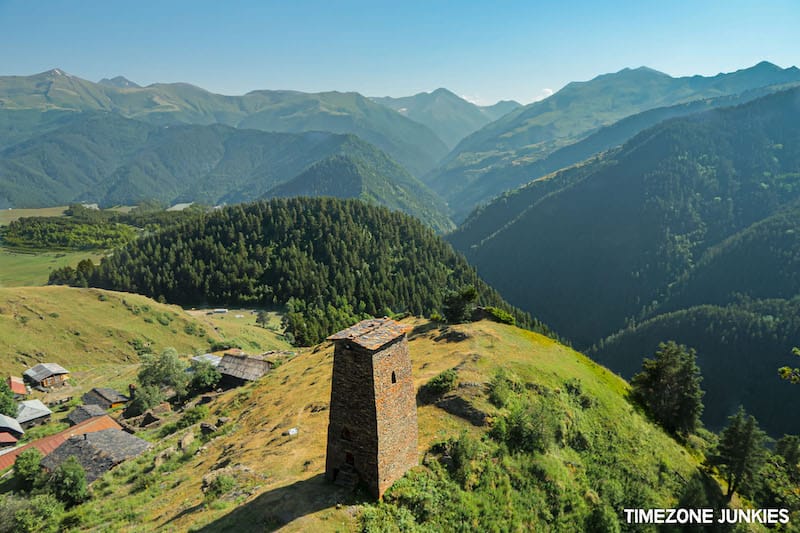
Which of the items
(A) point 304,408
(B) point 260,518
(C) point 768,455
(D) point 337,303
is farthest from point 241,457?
(D) point 337,303

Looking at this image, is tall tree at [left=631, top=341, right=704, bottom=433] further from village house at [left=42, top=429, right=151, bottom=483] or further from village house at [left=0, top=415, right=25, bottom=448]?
village house at [left=0, top=415, right=25, bottom=448]

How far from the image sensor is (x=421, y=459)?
2805cm

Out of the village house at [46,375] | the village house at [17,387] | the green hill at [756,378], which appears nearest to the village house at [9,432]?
the village house at [17,387]

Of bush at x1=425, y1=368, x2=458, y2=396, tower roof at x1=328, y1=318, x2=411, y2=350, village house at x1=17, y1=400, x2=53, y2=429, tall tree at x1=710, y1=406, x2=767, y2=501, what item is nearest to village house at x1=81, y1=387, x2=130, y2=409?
village house at x1=17, y1=400, x2=53, y2=429

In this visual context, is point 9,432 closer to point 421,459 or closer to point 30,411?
point 30,411

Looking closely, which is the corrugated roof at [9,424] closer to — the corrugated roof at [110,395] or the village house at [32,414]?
the village house at [32,414]

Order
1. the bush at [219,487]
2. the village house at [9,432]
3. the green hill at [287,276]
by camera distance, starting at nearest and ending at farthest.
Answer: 1. the bush at [219,487]
2. the village house at [9,432]
3. the green hill at [287,276]

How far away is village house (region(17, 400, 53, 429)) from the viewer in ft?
220

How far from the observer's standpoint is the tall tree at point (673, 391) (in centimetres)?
5141

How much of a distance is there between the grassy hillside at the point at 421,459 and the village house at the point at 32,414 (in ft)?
118

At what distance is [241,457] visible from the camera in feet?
115

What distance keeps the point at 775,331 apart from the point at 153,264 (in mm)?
287511

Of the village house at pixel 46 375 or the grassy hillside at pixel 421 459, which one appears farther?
the village house at pixel 46 375

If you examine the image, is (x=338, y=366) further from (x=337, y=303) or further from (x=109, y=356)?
(x=337, y=303)
